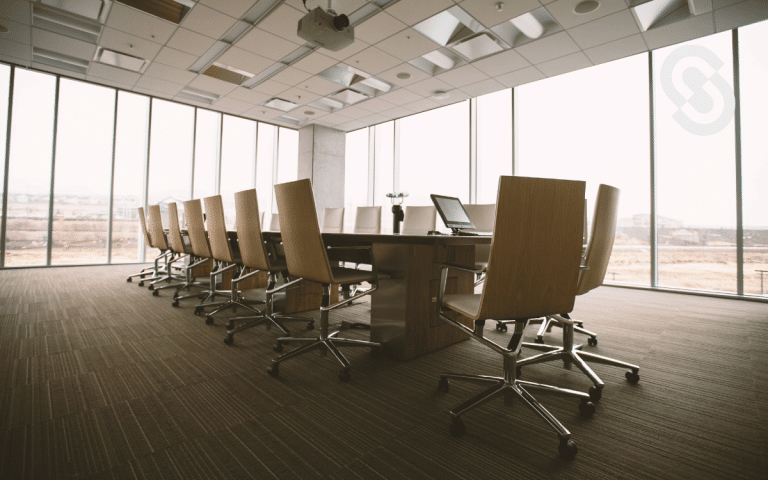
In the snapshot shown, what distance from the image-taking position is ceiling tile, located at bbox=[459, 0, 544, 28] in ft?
13.3

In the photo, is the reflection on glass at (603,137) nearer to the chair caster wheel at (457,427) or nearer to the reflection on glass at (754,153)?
the reflection on glass at (754,153)

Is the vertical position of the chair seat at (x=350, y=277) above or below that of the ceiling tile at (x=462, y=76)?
below

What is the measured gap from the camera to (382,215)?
583 cm

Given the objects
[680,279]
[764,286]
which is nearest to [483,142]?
[680,279]

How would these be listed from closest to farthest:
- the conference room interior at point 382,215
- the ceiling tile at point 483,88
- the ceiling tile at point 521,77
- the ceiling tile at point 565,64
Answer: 1. the conference room interior at point 382,215
2. the ceiling tile at point 565,64
3. the ceiling tile at point 521,77
4. the ceiling tile at point 483,88

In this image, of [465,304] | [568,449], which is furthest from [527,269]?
[568,449]

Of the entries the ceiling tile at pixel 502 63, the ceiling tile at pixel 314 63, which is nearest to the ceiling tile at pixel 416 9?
the ceiling tile at pixel 502 63

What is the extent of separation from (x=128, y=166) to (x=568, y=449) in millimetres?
8552

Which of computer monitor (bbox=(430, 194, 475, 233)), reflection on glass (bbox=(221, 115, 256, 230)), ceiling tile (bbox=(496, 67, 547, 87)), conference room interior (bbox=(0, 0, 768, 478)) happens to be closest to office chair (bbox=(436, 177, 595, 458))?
conference room interior (bbox=(0, 0, 768, 478))

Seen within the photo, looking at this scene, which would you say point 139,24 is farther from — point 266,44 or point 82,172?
point 82,172

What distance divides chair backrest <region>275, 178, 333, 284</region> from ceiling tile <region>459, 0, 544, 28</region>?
350 cm

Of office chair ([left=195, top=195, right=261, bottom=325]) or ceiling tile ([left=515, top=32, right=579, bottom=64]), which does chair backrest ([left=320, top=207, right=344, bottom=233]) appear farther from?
A: ceiling tile ([left=515, top=32, right=579, bottom=64])

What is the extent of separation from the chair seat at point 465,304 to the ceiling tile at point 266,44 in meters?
4.71

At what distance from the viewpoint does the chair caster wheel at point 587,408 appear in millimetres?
1633
